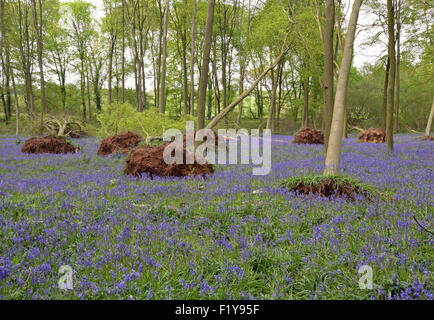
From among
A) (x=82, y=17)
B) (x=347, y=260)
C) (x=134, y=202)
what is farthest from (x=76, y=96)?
(x=347, y=260)

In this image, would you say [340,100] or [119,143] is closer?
[340,100]

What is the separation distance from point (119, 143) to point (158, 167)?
18.5 ft

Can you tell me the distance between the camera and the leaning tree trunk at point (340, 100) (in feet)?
17.4

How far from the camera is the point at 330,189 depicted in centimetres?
501

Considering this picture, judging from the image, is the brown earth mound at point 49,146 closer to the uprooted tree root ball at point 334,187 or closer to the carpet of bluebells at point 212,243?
the carpet of bluebells at point 212,243

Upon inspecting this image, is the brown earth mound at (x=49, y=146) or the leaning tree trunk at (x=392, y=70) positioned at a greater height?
the leaning tree trunk at (x=392, y=70)

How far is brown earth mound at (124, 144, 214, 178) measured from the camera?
7.05 metres

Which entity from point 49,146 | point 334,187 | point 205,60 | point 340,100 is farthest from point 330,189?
point 49,146

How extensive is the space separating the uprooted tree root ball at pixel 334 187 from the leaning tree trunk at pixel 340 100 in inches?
14.3

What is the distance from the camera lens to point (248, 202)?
179 inches

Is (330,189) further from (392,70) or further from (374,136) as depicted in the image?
(374,136)

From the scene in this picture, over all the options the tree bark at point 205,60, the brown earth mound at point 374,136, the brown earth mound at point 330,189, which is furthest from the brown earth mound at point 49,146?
the brown earth mound at point 374,136
